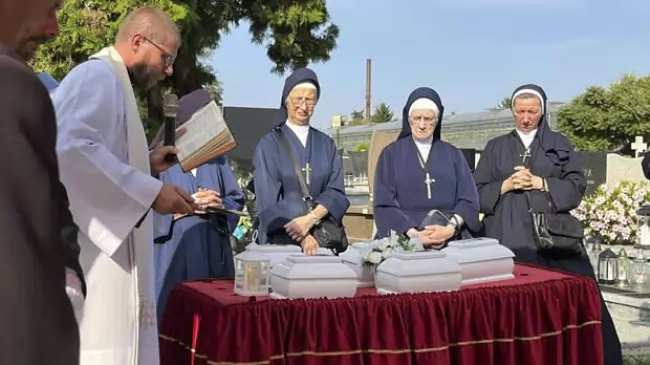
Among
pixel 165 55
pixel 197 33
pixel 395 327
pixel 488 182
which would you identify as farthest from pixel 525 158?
pixel 197 33

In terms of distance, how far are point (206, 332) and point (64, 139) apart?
1032 mm

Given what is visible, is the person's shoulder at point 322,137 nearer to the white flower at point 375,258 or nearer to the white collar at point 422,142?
the white collar at point 422,142

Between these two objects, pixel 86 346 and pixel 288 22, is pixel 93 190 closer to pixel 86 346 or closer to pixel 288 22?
pixel 86 346

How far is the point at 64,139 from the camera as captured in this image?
2.50 metres

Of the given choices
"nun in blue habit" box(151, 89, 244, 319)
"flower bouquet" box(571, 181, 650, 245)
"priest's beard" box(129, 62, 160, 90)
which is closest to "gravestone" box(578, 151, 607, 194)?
"flower bouquet" box(571, 181, 650, 245)

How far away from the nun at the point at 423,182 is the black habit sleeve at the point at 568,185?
0.59m

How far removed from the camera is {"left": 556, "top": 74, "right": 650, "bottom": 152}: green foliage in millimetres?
35781

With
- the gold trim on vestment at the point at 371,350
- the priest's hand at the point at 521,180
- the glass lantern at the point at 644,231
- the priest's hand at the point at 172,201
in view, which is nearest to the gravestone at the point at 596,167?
the glass lantern at the point at 644,231

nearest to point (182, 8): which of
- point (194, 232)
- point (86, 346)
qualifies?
point (194, 232)

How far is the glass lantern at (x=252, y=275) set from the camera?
3.25m

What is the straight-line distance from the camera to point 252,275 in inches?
128

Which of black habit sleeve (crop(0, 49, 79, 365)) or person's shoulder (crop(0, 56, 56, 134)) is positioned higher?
person's shoulder (crop(0, 56, 56, 134))

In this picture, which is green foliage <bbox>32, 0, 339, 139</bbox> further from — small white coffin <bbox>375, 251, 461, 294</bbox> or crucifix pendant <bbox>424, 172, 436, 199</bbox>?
small white coffin <bbox>375, 251, 461, 294</bbox>

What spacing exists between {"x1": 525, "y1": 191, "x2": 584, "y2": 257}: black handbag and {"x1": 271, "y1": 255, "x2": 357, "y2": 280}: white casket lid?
183cm
